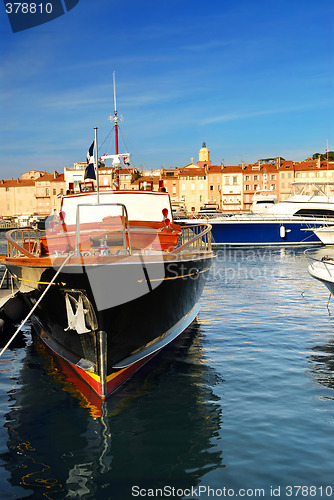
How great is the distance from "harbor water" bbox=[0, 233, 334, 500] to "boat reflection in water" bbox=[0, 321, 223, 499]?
0.06 feet

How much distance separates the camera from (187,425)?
7430 mm

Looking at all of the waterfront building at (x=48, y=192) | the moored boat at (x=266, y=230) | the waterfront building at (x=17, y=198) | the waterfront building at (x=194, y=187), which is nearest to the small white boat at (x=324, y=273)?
the moored boat at (x=266, y=230)

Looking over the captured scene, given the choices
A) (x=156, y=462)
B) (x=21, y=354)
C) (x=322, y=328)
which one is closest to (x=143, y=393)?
(x=156, y=462)

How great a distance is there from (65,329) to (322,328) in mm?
7524

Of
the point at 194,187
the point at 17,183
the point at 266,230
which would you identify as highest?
the point at 17,183

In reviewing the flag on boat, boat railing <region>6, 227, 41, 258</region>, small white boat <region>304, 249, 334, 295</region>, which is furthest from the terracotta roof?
the flag on boat

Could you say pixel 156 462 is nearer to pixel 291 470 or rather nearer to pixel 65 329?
pixel 291 470

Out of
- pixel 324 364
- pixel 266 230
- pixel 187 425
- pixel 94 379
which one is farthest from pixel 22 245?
pixel 266 230

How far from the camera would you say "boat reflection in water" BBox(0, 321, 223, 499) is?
605cm

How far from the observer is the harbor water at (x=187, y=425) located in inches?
234

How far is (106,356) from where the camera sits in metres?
8.17

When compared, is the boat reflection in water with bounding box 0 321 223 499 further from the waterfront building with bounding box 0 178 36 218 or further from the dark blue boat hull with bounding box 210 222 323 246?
the waterfront building with bounding box 0 178 36 218

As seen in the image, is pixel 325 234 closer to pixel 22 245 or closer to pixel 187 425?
pixel 22 245

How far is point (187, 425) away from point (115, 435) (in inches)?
43.3
